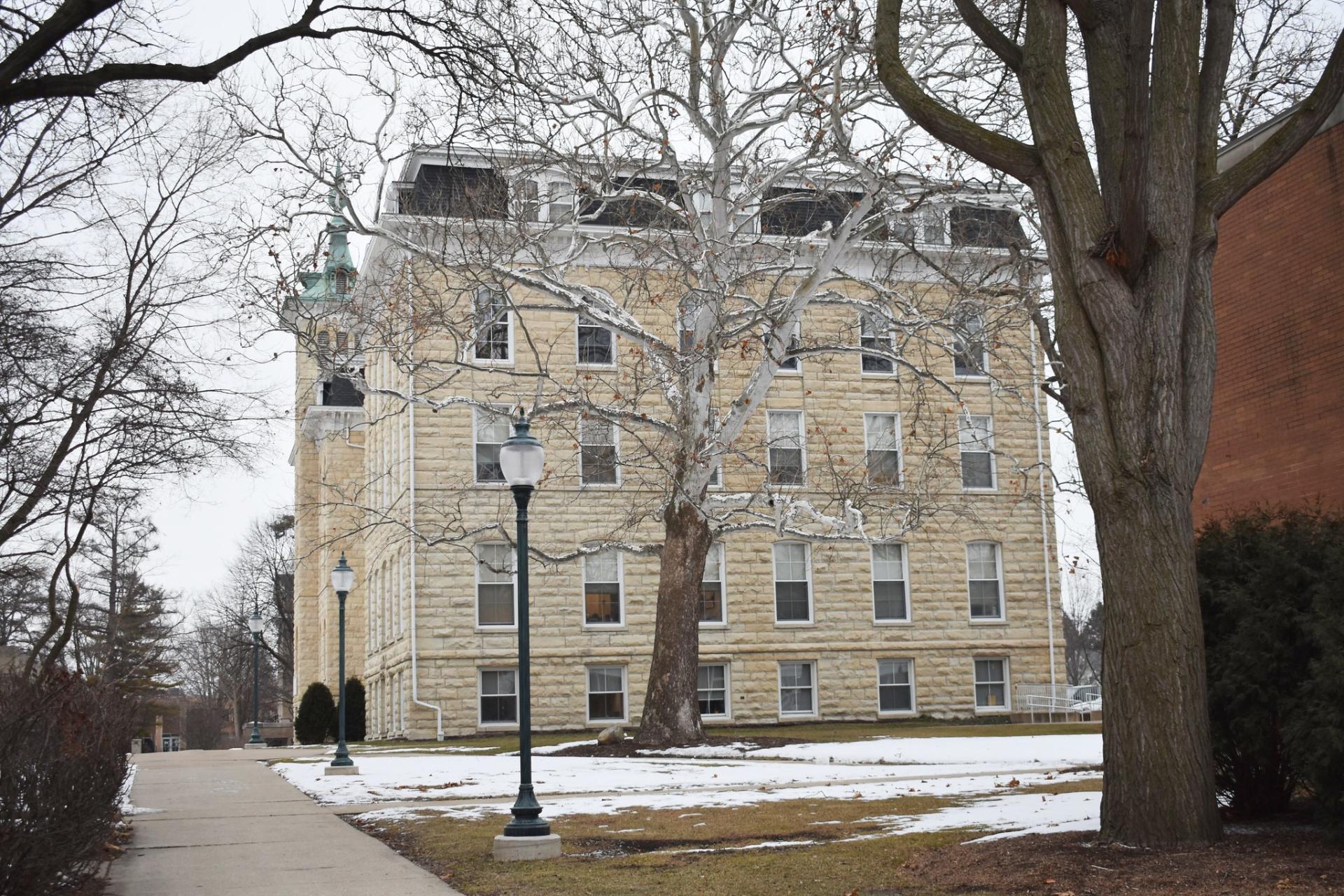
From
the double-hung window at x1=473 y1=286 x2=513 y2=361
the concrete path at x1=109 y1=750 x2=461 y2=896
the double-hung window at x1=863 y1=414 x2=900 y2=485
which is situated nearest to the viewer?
the concrete path at x1=109 y1=750 x2=461 y2=896

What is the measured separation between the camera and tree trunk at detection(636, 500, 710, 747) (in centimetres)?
2270

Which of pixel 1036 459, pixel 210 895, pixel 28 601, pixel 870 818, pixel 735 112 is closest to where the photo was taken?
pixel 210 895

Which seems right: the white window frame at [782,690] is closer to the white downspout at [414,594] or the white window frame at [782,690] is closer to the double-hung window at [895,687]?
the double-hung window at [895,687]

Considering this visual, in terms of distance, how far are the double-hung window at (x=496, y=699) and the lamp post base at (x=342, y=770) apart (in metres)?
13.5

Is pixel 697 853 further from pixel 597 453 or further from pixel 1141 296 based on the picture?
pixel 597 453

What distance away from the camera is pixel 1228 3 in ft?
31.7

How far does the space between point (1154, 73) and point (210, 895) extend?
8203 millimetres

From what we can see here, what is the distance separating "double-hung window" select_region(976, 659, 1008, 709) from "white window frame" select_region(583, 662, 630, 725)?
956 cm

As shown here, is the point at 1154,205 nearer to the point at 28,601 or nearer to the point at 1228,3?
the point at 1228,3

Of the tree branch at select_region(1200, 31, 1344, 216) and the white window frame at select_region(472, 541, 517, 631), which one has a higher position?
the tree branch at select_region(1200, 31, 1344, 216)

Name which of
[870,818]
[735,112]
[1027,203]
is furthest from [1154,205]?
[735,112]

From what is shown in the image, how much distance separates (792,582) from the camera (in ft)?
121

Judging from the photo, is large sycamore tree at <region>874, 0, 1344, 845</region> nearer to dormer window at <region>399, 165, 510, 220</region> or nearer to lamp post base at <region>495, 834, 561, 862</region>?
lamp post base at <region>495, 834, 561, 862</region>

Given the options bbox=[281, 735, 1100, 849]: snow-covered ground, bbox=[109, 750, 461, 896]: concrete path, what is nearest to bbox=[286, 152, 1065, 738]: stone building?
bbox=[281, 735, 1100, 849]: snow-covered ground
